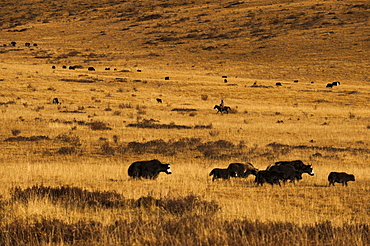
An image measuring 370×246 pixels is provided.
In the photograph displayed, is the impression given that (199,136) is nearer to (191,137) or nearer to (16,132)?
(191,137)

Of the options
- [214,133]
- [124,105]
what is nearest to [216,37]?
[124,105]

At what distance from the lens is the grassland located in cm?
820

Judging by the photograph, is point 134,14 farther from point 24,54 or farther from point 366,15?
point 366,15

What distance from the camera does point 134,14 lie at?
143m

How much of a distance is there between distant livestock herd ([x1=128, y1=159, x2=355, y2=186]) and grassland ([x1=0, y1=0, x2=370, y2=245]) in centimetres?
31

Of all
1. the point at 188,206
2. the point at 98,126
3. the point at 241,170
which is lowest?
the point at 188,206

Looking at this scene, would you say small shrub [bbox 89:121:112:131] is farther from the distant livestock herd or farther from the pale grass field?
the distant livestock herd

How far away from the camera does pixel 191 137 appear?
2658 cm

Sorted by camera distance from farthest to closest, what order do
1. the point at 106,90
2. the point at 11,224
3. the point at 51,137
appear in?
the point at 106,90
the point at 51,137
the point at 11,224

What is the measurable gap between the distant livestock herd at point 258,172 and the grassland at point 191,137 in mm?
311

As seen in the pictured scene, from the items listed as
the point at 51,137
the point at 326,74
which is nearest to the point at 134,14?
→ the point at 326,74

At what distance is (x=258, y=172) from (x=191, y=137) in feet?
41.8

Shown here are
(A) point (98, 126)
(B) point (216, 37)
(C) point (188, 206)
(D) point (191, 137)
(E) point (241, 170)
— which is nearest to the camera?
(C) point (188, 206)

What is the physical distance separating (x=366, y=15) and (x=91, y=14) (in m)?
76.7
